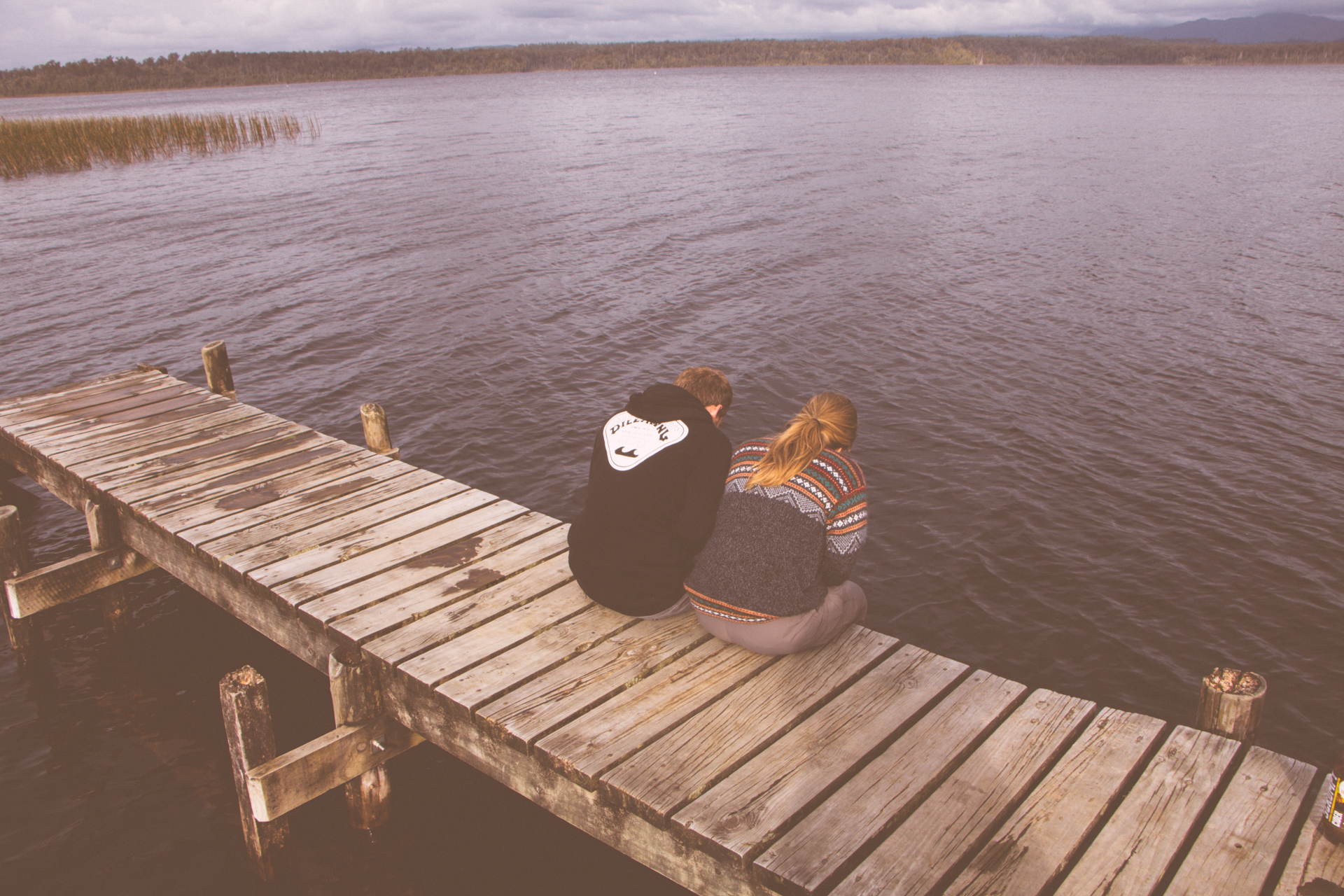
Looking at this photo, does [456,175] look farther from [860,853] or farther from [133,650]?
[860,853]

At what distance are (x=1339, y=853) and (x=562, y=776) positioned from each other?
3701mm

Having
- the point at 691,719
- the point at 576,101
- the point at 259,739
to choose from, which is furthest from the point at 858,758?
the point at 576,101

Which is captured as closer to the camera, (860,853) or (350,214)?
(860,853)

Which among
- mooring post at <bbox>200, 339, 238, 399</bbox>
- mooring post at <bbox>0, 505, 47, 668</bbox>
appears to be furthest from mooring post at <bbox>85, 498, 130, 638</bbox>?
mooring post at <bbox>200, 339, 238, 399</bbox>

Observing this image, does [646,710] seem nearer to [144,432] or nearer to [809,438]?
[809,438]

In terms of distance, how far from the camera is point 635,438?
16.2 feet

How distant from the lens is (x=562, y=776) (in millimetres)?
4656

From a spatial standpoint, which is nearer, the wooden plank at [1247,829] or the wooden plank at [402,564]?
the wooden plank at [1247,829]

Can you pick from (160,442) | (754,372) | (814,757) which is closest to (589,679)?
(814,757)

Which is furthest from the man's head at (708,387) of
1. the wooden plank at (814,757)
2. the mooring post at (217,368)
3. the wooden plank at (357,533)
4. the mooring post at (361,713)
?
the mooring post at (217,368)

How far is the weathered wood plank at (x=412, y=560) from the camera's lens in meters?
6.22

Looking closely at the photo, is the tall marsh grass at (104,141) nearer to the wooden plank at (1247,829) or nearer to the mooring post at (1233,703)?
the mooring post at (1233,703)

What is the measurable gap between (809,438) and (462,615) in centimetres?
290

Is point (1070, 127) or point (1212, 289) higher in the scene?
point (1070, 127)
